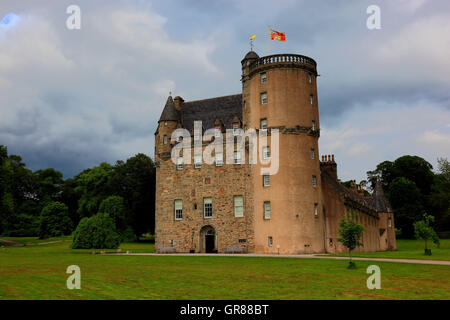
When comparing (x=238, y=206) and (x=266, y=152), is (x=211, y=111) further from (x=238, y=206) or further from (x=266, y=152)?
(x=238, y=206)

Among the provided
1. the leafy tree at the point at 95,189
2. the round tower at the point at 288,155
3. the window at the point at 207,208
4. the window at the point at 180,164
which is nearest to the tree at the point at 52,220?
the leafy tree at the point at 95,189

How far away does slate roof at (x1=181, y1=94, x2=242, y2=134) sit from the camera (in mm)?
45662

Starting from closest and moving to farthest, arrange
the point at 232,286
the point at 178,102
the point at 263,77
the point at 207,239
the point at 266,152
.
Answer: the point at 232,286 → the point at 266,152 → the point at 263,77 → the point at 207,239 → the point at 178,102

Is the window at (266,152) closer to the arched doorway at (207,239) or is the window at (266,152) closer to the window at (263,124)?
the window at (263,124)

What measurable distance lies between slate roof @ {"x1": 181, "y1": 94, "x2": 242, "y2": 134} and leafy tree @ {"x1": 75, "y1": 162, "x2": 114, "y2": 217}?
25.3 metres

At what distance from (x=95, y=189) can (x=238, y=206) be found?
1539 inches

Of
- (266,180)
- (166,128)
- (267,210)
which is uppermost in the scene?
(166,128)

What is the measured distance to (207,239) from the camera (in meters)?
42.8

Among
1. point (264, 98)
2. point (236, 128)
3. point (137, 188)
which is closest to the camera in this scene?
point (264, 98)

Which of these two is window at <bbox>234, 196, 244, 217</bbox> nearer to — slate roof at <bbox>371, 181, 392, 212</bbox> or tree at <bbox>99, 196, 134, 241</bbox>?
tree at <bbox>99, 196, 134, 241</bbox>

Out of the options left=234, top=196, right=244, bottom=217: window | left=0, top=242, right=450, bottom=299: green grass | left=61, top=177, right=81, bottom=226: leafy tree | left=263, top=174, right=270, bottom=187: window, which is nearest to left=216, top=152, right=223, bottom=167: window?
left=234, top=196, right=244, bottom=217: window

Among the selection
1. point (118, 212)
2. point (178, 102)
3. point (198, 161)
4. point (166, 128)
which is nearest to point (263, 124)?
point (198, 161)

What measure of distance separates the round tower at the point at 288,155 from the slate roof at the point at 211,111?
3.10m

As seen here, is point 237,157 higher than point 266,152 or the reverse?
the reverse
